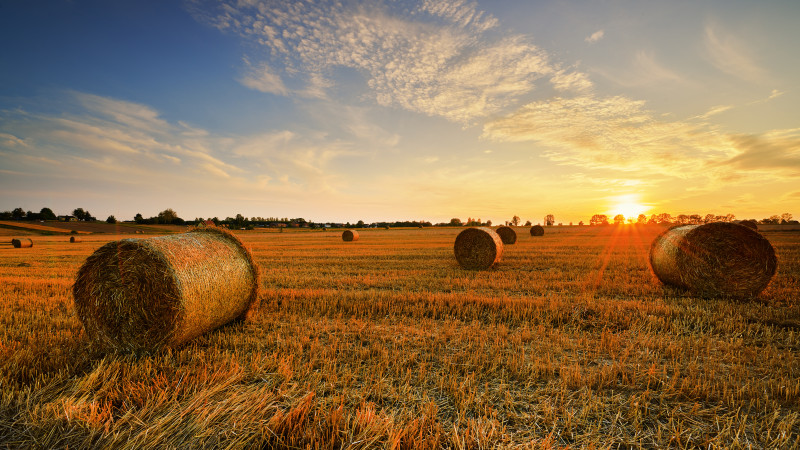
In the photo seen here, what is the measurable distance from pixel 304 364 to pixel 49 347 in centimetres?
390

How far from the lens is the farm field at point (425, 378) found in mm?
3057

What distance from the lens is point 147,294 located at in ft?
17.5

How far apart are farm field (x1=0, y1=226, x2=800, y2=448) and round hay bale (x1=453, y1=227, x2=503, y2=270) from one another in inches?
246

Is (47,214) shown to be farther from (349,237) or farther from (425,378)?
(425,378)

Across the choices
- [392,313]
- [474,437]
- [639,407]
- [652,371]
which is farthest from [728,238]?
[474,437]

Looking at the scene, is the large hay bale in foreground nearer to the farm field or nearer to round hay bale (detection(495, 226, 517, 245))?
the farm field

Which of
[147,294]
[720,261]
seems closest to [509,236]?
[720,261]

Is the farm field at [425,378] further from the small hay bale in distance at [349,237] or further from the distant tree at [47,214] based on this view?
the distant tree at [47,214]

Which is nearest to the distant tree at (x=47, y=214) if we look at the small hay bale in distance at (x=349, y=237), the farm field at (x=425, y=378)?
the small hay bale in distance at (x=349, y=237)

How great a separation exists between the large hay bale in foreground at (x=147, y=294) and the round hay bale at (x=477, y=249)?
10.3 metres

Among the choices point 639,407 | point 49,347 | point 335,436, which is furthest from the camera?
point 49,347

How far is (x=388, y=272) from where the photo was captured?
12367mm

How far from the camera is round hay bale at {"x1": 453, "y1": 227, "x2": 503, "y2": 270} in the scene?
46.0ft

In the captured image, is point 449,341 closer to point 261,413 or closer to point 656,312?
point 261,413
